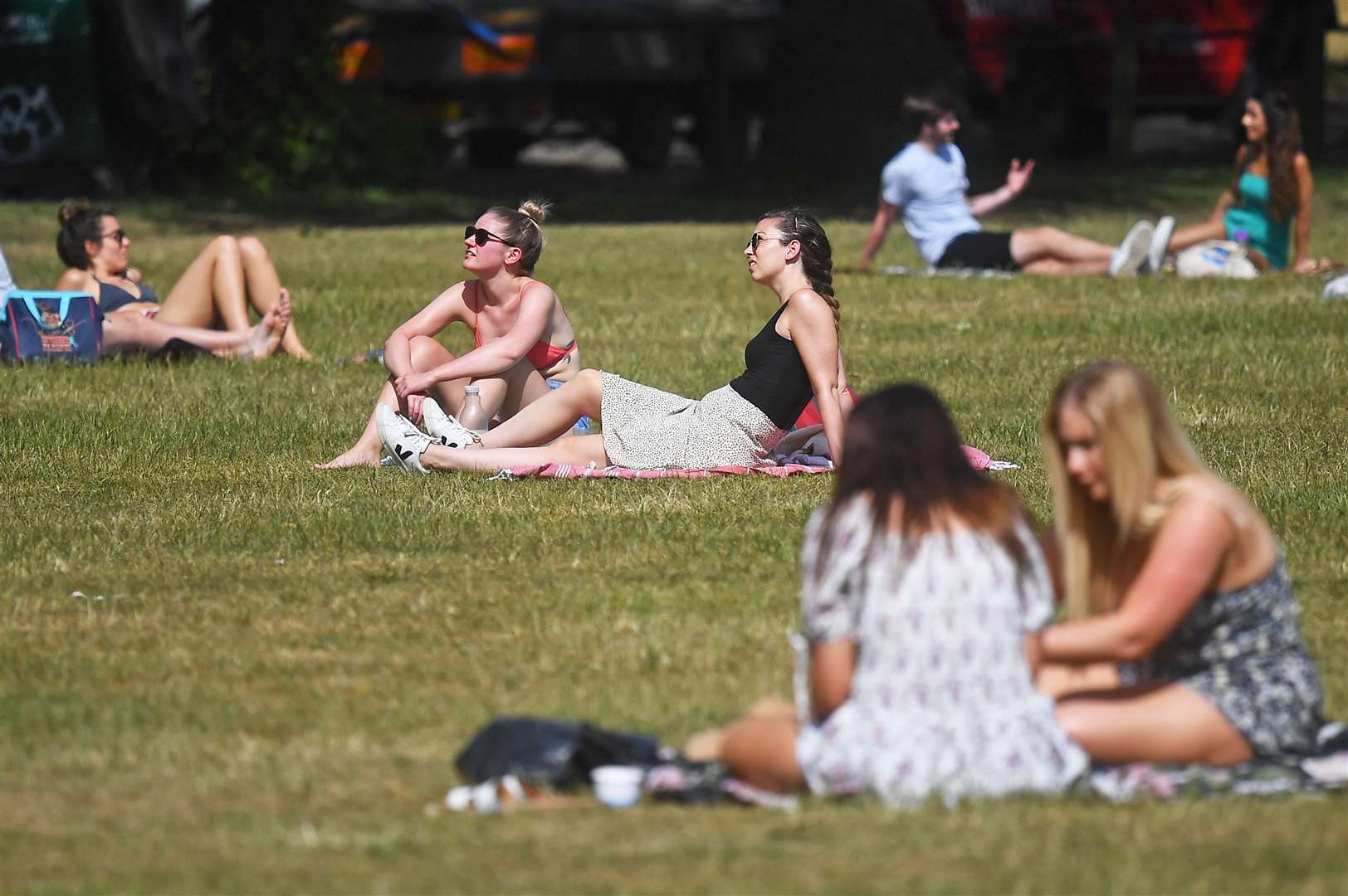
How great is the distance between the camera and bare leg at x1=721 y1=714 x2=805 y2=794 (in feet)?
14.7

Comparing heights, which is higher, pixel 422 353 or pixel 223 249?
pixel 223 249

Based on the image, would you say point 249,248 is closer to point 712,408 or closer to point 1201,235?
point 712,408

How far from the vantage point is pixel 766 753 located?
14.8ft

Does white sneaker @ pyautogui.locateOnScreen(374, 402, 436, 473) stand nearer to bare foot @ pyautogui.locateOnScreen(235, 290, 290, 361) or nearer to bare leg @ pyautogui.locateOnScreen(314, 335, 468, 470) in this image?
bare leg @ pyautogui.locateOnScreen(314, 335, 468, 470)

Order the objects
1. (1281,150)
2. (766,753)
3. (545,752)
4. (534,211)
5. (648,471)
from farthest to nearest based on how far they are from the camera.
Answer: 1. (1281,150)
2. (534,211)
3. (648,471)
4. (545,752)
5. (766,753)

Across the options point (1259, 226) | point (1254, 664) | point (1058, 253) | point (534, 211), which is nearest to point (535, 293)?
point (534, 211)

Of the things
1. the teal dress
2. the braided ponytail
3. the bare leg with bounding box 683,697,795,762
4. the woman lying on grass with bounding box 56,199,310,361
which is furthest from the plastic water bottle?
the teal dress

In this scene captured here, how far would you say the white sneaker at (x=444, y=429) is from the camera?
8836mm

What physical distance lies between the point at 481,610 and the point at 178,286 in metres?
A: 6.07

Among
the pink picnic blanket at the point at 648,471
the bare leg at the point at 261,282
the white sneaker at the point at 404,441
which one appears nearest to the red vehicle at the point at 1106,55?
the bare leg at the point at 261,282

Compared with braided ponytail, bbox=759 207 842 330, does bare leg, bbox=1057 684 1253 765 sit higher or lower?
lower

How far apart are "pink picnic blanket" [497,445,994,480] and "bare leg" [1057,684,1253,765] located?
3870 millimetres

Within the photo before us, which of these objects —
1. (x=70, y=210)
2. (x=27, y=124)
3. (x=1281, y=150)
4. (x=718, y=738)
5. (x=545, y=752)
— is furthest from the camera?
(x=27, y=124)

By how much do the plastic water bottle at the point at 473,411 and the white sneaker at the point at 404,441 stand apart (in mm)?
419
